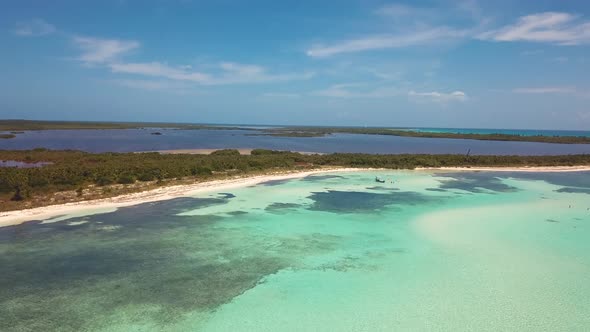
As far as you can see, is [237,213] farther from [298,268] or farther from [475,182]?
[475,182]

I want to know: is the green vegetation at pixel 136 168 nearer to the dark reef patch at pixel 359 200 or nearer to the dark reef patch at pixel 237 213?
the dark reef patch at pixel 237 213

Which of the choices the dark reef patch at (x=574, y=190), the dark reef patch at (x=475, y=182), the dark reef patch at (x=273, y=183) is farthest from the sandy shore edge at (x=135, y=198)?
the dark reef patch at (x=574, y=190)

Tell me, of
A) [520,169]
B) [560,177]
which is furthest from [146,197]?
[520,169]

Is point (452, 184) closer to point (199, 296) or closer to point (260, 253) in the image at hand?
point (260, 253)

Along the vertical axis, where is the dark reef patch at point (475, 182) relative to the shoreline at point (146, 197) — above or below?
above

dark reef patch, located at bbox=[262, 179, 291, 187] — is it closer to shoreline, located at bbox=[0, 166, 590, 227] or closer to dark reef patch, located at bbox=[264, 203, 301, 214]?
shoreline, located at bbox=[0, 166, 590, 227]

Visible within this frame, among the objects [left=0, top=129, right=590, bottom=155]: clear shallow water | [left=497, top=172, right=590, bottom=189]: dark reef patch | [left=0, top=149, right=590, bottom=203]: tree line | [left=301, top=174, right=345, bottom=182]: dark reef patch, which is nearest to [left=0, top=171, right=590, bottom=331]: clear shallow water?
[left=0, top=149, right=590, bottom=203]: tree line
